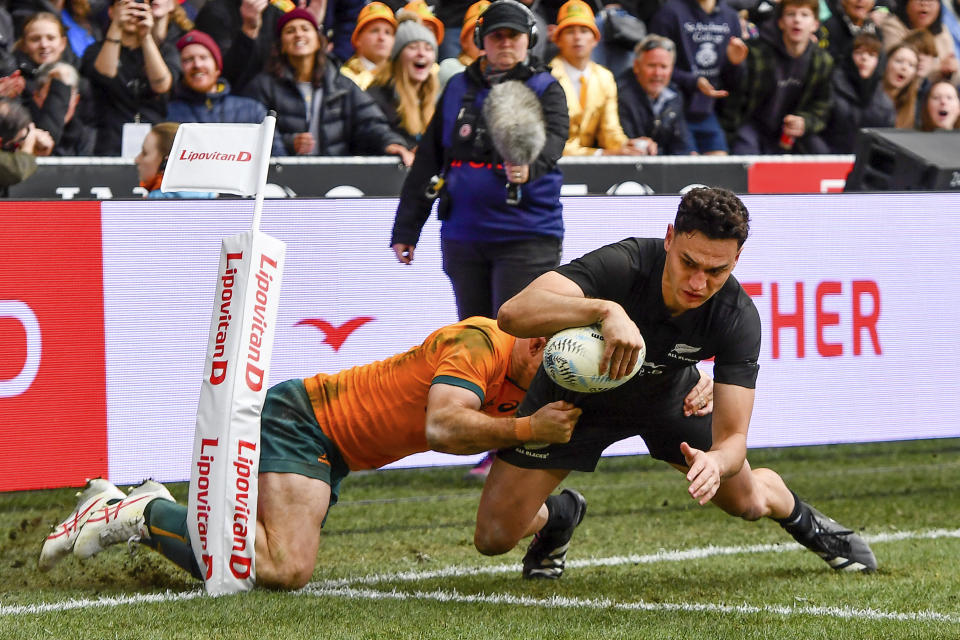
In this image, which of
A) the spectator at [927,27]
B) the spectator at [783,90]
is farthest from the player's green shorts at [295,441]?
the spectator at [927,27]

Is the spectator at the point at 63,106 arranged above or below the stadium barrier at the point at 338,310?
above

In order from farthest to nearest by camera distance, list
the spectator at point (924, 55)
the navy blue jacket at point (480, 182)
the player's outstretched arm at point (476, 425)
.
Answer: the spectator at point (924, 55) < the navy blue jacket at point (480, 182) < the player's outstretched arm at point (476, 425)

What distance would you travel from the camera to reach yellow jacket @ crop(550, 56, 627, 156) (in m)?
10.5

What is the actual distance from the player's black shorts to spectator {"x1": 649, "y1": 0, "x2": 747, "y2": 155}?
20.3ft

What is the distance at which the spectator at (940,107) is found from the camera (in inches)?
443

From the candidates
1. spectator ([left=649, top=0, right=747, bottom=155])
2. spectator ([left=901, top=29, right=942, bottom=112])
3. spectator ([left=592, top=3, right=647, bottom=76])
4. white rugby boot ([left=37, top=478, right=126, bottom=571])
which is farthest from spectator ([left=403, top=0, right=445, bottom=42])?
white rugby boot ([left=37, top=478, right=126, bottom=571])

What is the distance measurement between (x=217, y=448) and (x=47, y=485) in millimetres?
2016

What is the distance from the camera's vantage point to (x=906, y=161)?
9109 millimetres

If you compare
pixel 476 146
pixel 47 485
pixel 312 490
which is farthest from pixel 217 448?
pixel 476 146

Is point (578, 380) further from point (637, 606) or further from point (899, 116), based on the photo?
point (899, 116)

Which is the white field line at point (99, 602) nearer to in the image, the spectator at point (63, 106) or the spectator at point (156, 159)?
the spectator at point (156, 159)

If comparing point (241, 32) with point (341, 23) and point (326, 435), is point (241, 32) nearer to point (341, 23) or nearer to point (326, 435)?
point (341, 23)

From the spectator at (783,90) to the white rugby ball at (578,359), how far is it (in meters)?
7.26

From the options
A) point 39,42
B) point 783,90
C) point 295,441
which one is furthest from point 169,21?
point 295,441
